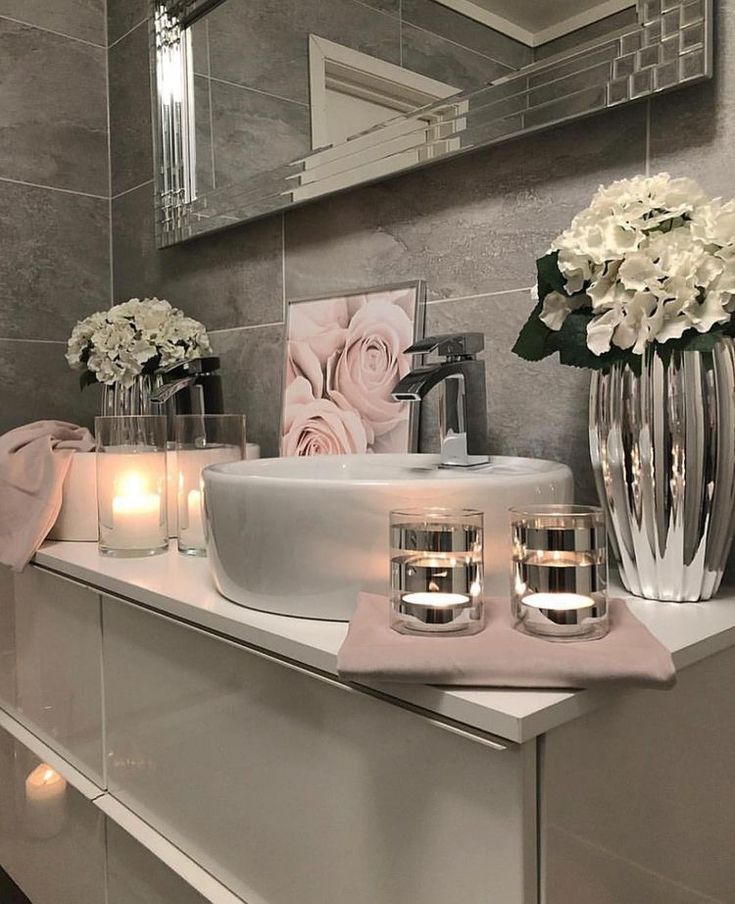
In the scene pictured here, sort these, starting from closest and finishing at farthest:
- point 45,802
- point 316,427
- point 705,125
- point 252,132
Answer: point 705,125 < point 45,802 < point 316,427 < point 252,132

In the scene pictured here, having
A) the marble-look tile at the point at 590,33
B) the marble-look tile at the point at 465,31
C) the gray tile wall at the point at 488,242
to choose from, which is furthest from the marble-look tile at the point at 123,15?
the marble-look tile at the point at 590,33

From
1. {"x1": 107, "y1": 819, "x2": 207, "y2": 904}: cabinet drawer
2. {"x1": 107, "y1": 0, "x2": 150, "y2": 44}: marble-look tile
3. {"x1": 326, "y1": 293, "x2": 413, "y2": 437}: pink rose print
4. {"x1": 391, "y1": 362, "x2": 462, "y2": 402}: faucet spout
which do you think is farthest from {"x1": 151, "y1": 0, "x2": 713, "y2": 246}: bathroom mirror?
{"x1": 107, "y1": 819, "x2": 207, "y2": 904}: cabinet drawer

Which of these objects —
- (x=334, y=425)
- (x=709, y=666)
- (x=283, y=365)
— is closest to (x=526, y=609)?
(x=709, y=666)

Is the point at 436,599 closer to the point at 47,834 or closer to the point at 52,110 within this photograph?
the point at 47,834

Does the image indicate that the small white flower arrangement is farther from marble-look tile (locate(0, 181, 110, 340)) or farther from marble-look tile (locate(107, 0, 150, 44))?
marble-look tile (locate(107, 0, 150, 44))

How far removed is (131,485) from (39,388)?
0.74 metres

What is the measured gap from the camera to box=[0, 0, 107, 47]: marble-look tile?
166 cm

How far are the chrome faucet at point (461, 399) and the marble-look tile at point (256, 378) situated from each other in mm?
505

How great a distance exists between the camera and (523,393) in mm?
1020

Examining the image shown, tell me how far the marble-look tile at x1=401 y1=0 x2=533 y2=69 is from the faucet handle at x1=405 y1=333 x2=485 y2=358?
1.11ft

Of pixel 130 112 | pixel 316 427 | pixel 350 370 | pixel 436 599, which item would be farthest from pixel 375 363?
pixel 130 112

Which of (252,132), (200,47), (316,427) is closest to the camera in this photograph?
(316,427)

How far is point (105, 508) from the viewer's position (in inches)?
42.5

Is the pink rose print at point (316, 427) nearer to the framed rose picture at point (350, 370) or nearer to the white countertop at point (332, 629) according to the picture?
the framed rose picture at point (350, 370)
